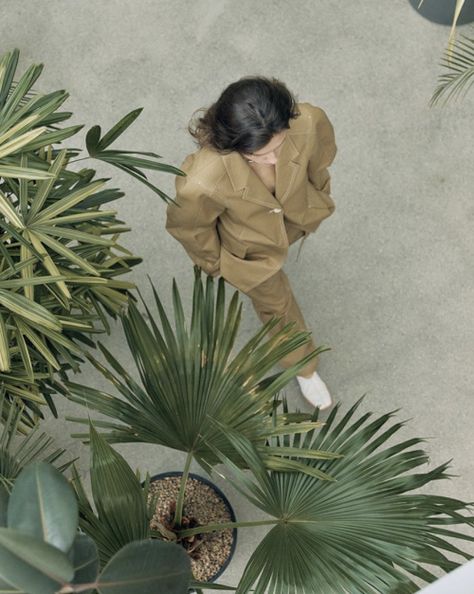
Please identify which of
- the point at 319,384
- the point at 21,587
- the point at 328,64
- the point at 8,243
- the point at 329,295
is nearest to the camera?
the point at 21,587

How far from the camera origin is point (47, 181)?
1.86 m

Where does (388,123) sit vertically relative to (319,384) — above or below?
above

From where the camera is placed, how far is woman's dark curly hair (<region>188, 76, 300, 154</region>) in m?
1.76

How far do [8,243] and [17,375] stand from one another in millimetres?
328

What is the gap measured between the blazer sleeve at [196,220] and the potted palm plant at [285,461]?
0.58 feet

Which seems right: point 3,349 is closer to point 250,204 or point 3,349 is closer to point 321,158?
point 250,204

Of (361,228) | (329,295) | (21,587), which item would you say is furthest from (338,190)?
(21,587)

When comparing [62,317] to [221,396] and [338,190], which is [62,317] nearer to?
[221,396]

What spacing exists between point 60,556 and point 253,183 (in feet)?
3.99

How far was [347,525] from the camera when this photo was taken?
5.59ft

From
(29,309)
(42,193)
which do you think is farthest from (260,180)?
(29,309)

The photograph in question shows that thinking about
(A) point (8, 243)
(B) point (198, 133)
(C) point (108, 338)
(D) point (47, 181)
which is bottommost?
(C) point (108, 338)

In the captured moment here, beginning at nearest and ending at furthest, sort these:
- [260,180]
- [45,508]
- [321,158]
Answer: [45,508]
[260,180]
[321,158]

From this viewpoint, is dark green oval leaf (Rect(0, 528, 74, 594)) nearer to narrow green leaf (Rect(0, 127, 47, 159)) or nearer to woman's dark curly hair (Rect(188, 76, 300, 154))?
narrow green leaf (Rect(0, 127, 47, 159))
